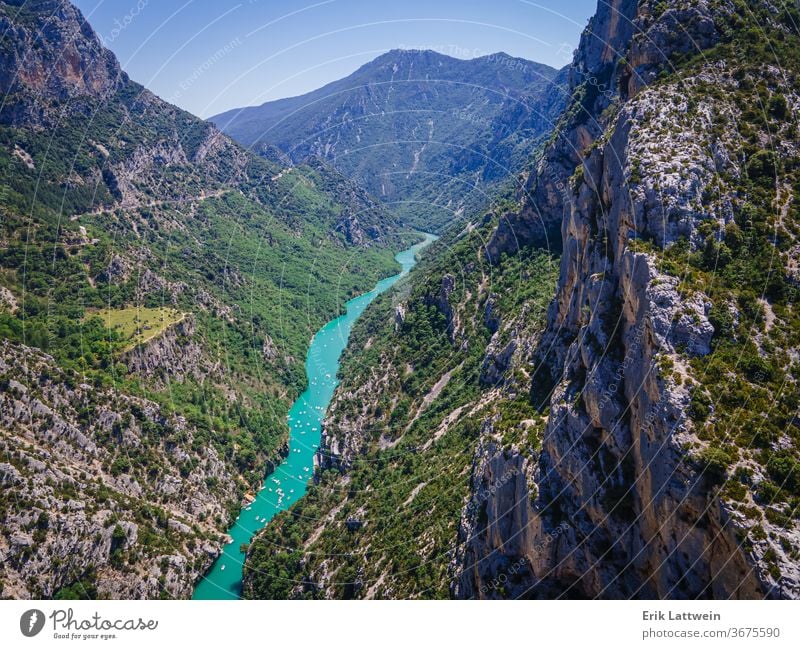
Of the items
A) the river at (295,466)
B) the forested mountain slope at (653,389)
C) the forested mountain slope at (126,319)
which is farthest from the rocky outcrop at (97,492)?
the forested mountain slope at (653,389)

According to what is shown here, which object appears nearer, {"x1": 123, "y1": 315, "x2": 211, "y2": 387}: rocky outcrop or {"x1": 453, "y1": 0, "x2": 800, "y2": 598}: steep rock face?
{"x1": 453, "y1": 0, "x2": 800, "y2": 598}: steep rock face

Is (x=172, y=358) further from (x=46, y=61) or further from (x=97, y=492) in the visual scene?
(x=46, y=61)

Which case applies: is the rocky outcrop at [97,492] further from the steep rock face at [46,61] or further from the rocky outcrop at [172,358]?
the steep rock face at [46,61]

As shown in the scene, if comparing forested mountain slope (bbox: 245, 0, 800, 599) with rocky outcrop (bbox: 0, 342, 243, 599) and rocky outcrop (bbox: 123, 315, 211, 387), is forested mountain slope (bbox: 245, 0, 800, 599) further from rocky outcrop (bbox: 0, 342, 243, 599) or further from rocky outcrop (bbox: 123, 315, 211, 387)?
rocky outcrop (bbox: 123, 315, 211, 387)

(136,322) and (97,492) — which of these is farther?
(136,322)

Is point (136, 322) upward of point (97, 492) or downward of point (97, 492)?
upward

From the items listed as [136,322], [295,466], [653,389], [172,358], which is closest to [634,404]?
[653,389]

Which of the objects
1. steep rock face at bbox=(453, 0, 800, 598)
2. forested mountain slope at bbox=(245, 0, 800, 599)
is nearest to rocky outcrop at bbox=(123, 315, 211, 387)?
forested mountain slope at bbox=(245, 0, 800, 599)

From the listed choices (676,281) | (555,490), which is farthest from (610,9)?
(555,490)
